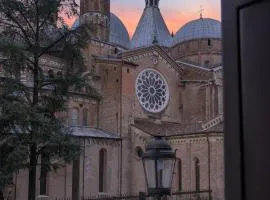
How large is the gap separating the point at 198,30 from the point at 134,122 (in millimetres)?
19959

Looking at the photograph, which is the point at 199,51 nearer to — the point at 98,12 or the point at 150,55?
the point at 98,12

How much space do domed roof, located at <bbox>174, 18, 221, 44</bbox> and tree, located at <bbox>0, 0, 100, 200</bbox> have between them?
38.0 metres

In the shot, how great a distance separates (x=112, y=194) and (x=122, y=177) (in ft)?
5.49

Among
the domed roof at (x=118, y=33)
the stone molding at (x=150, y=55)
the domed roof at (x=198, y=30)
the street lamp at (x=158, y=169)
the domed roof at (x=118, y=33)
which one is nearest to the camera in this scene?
the street lamp at (x=158, y=169)

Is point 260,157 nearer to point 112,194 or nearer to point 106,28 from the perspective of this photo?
point 112,194

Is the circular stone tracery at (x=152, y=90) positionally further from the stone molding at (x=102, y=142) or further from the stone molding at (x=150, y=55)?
the stone molding at (x=102, y=142)

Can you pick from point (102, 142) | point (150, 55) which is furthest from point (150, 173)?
point (150, 55)

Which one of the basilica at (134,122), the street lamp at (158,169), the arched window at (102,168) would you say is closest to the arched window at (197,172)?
the basilica at (134,122)

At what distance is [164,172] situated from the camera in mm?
6742

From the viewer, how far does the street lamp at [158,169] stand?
22.1 feet

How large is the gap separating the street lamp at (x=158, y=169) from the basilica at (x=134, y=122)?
19159 mm

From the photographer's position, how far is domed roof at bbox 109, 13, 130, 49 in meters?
52.0

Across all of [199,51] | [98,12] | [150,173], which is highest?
Answer: [98,12]

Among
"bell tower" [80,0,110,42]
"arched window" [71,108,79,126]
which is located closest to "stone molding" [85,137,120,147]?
"arched window" [71,108,79,126]
